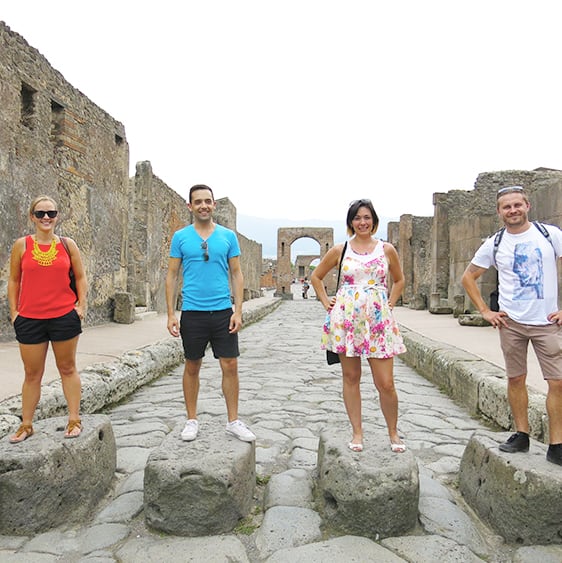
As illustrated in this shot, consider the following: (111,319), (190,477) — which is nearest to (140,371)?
(190,477)

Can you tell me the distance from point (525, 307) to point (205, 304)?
5.40 feet

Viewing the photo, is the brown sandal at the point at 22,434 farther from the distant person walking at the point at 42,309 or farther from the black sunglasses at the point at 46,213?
the black sunglasses at the point at 46,213

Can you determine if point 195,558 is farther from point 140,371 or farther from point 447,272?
point 447,272

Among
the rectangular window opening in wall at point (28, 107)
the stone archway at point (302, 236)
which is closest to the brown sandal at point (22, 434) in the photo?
the rectangular window opening in wall at point (28, 107)

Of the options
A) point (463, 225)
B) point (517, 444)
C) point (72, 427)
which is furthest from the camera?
point (463, 225)

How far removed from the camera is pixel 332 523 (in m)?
2.39

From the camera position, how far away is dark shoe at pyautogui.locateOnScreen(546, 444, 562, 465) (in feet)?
7.73

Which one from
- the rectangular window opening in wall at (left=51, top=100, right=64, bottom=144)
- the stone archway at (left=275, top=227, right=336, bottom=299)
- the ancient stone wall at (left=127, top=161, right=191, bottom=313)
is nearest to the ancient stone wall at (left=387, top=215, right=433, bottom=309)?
the ancient stone wall at (left=127, top=161, right=191, bottom=313)

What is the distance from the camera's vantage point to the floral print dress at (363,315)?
2697 mm

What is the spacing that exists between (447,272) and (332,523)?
1334 cm

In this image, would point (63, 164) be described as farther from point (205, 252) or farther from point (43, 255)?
point (205, 252)

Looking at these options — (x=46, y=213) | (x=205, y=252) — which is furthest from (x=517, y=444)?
(x=46, y=213)

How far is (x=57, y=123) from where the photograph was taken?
7664 millimetres

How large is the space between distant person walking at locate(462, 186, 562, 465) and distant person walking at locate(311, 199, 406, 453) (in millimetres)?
530
